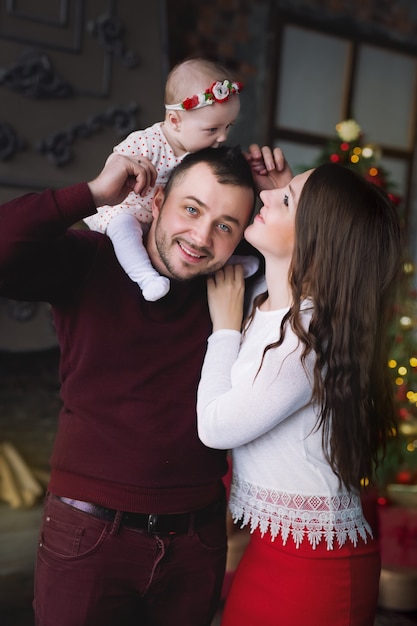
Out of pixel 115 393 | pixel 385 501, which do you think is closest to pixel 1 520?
pixel 115 393

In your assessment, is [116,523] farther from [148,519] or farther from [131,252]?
[131,252]

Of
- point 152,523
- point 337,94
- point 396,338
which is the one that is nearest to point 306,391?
point 152,523

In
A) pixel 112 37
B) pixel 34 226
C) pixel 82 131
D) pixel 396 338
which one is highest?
pixel 112 37

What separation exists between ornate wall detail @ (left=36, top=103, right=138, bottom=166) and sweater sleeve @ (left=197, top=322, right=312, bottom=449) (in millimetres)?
452

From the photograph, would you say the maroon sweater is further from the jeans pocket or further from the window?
the window

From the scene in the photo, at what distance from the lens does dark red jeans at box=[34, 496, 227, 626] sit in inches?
42.8

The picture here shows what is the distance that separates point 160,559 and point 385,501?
8.00ft

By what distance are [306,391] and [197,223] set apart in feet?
1.10

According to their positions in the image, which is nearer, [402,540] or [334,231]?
[334,231]

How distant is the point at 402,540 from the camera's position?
2895 mm

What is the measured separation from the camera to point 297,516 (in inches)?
46.2

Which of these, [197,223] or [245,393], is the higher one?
[197,223]

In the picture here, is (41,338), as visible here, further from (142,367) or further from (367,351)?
(367,351)

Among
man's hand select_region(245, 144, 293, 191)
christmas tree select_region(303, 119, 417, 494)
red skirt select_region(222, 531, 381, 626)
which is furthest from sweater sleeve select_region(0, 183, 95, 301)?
christmas tree select_region(303, 119, 417, 494)
